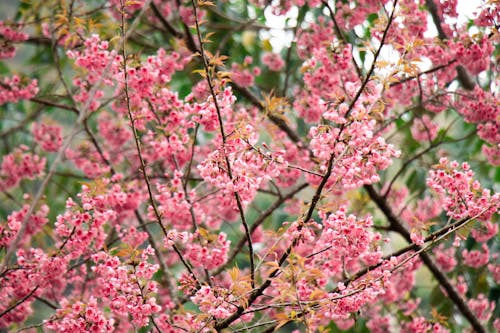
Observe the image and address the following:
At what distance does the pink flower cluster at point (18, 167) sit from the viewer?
14.0 ft

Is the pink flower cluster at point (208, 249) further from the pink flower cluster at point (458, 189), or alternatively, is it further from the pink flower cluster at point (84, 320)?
the pink flower cluster at point (458, 189)

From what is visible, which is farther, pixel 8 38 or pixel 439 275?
pixel 8 38

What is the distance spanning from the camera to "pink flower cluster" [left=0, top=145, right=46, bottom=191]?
4.26 metres

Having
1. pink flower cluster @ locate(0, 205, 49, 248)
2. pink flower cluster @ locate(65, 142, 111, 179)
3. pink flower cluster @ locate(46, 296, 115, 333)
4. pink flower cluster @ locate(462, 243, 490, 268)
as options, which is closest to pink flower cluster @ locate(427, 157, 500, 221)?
pink flower cluster @ locate(46, 296, 115, 333)

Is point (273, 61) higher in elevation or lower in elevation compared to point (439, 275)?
higher

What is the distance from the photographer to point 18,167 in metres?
4.27

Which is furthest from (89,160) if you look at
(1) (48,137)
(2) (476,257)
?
(2) (476,257)

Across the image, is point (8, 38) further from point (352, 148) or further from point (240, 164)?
point (352, 148)

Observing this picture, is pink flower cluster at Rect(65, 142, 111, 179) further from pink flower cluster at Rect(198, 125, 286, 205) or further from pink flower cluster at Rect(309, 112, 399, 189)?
pink flower cluster at Rect(309, 112, 399, 189)

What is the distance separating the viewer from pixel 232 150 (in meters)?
2.36

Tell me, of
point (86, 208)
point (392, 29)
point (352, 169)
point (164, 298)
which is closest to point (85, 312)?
point (86, 208)

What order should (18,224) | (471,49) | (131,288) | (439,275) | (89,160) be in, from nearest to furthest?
(131,288), (18,224), (471,49), (439,275), (89,160)

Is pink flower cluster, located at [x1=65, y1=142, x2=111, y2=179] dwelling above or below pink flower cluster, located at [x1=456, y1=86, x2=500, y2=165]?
above

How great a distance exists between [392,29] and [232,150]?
162cm
